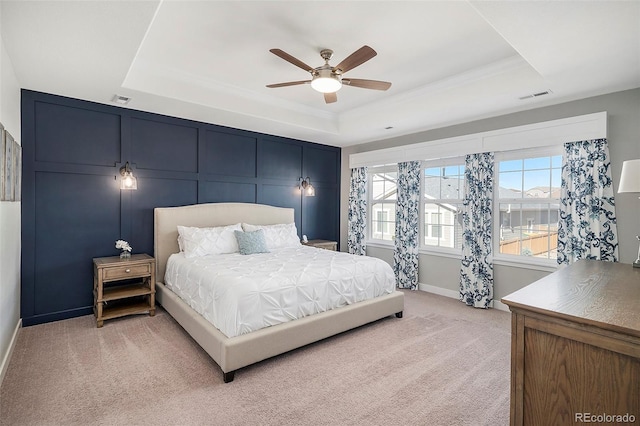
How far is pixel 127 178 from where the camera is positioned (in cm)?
385

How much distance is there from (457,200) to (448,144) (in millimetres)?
880

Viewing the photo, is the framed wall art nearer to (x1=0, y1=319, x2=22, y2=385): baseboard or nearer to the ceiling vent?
(x1=0, y1=319, x2=22, y2=385): baseboard

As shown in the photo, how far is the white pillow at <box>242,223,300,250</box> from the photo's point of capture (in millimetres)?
4660

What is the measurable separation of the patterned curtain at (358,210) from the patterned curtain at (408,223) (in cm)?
87

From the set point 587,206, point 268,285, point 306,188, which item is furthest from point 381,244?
point 268,285

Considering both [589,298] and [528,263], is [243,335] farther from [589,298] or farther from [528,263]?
[528,263]

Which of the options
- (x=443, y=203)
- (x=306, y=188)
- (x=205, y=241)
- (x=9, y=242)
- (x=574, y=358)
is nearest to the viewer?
(x=574, y=358)

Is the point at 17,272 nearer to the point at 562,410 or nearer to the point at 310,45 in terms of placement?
the point at 310,45

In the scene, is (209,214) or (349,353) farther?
(209,214)

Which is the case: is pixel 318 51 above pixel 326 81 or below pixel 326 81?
above

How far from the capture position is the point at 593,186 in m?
3.42

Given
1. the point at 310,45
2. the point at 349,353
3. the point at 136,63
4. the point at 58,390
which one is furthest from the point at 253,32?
the point at 58,390

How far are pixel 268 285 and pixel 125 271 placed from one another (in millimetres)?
1948

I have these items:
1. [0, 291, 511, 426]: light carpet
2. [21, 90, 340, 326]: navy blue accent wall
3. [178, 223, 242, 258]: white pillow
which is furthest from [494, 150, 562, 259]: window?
[21, 90, 340, 326]: navy blue accent wall
